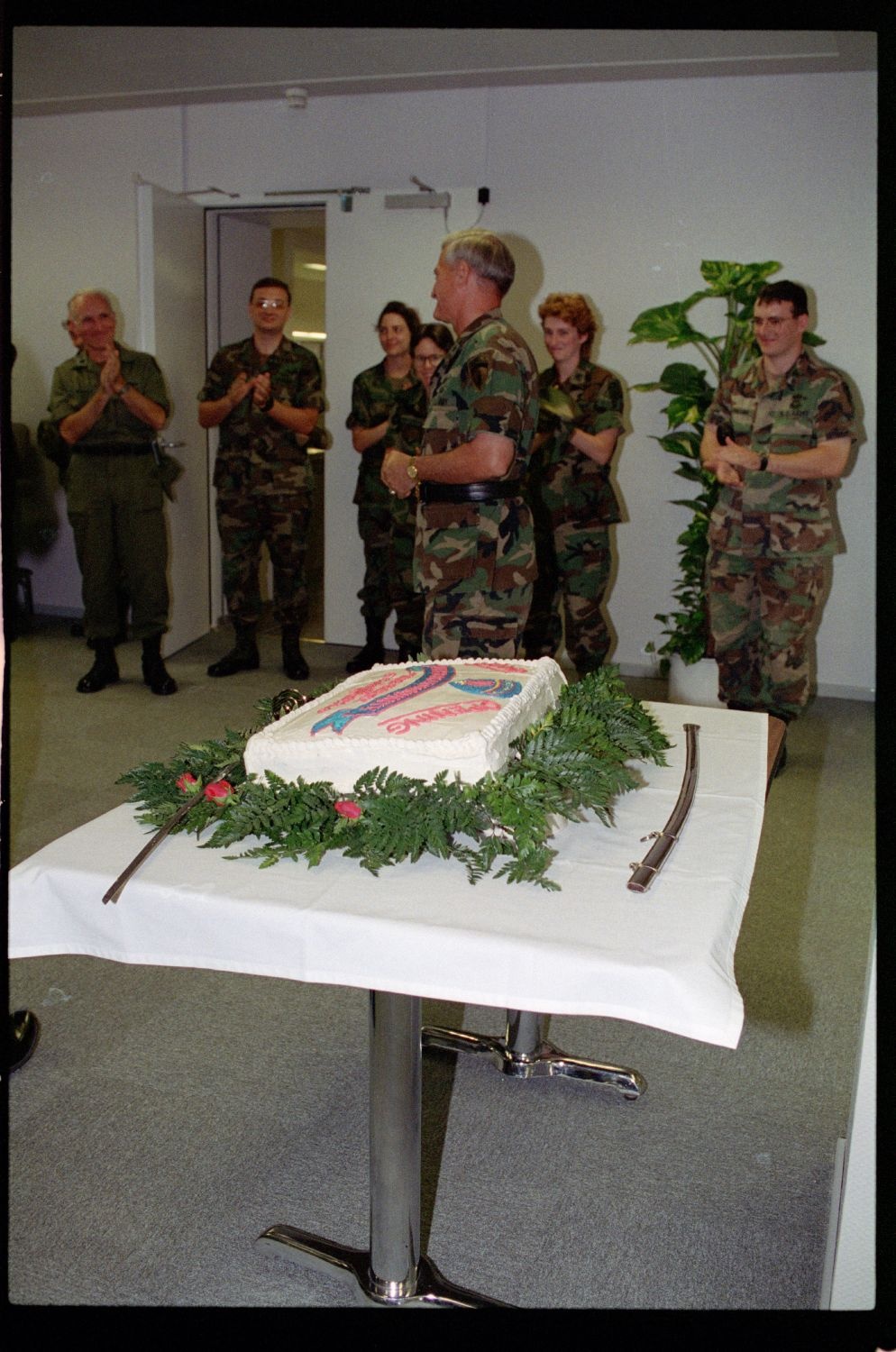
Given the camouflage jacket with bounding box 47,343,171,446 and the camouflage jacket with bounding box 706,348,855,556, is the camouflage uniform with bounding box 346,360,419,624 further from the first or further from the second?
the camouflage jacket with bounding box 706,348,855,556

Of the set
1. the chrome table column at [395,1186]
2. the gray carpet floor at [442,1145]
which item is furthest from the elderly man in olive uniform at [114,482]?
the chrome table column at [395,1186]

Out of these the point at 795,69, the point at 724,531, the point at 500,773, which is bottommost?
the point at 500,773

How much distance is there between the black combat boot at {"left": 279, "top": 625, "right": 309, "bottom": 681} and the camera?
4977 mm

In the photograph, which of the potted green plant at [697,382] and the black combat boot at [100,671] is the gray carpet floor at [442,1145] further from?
the black combat boot at [100,671]

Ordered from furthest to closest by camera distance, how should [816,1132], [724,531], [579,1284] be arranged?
[724,531], [816,1132], [579,1284]

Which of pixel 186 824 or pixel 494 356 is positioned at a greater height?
pixel 494 356

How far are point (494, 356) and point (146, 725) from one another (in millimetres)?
2275

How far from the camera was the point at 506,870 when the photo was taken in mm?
1118

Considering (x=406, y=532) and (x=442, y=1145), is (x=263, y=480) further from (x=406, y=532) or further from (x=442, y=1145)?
(x=442, y=1145)

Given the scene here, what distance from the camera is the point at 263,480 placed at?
4.95 m

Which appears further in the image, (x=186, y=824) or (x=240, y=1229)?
(x=240, y=1229)

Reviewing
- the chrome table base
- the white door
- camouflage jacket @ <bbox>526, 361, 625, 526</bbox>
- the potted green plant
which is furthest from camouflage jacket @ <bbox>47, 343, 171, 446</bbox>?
the chrome table base

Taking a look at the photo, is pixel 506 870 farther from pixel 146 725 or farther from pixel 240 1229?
pixel 146 725

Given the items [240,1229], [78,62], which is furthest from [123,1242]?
[78,62]
